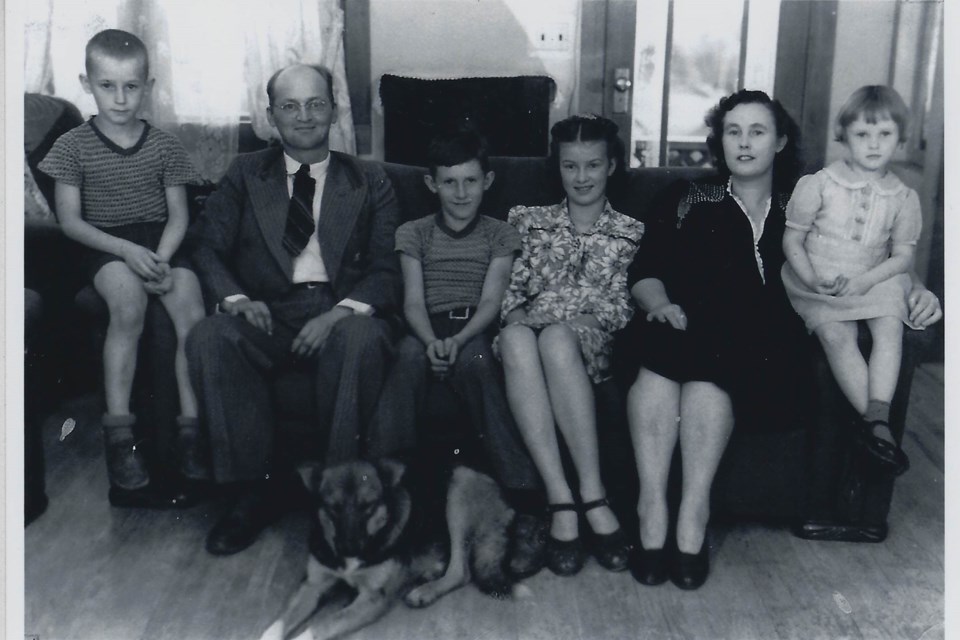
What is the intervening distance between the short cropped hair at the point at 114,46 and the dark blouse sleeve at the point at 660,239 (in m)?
1.06

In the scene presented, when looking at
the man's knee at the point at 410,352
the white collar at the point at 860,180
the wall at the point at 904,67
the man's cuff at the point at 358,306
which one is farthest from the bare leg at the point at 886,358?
the man's cuff at the point at 358,306

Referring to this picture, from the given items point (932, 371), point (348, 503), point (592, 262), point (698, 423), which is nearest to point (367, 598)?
point (348, 503)

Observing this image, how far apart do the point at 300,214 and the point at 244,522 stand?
64 centimetres

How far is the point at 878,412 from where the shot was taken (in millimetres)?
1770

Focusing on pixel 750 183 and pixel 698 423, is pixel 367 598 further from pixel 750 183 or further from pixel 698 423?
pixel 750 183

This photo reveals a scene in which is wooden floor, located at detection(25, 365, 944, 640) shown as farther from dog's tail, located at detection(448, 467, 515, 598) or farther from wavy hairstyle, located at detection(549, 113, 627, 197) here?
wavy hairstyle, located at detection(549, 113, 627, 197)

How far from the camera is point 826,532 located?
1873 millimetres

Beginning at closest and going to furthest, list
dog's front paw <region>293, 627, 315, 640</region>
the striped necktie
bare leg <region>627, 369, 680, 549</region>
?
1. dog's front paw <region>293, 627, 315, 640</region>
2. bare leg <region>627, 369, 680, 549</region>
3. the striped necktie

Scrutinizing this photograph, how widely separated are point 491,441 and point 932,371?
2.69 ft

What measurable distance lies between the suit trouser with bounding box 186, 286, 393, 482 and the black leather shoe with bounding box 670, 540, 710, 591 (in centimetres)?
62

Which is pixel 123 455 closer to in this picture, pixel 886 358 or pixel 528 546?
pixel 528 546

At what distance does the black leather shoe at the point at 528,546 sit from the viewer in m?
1.74

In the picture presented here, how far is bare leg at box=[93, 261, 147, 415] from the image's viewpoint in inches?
73.8

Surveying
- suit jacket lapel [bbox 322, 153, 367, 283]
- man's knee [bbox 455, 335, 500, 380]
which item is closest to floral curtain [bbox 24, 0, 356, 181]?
suit jacket lapel [bbox 322, 153, 367, 283]
